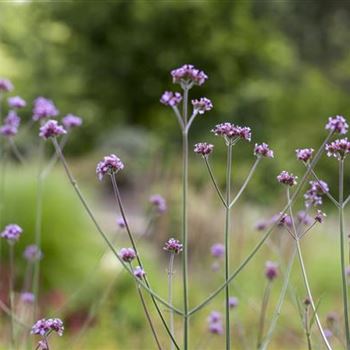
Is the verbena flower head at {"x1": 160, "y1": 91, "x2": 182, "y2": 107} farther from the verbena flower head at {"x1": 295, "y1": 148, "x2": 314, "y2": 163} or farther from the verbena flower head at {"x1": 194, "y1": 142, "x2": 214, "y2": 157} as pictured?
the verbena flower head at {"x1": 295, "y1": 148, "x2": 314, "y2": 163}

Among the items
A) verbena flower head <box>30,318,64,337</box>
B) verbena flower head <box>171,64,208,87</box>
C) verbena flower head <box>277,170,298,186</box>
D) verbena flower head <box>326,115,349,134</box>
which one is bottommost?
verbena flower head <box>30,318,64,337</box>

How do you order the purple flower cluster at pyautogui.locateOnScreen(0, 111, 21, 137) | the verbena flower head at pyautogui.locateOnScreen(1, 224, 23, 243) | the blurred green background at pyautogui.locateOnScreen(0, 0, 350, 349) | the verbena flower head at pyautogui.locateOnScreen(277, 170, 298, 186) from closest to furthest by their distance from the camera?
the verbena flower head at pyautogui.locateOnScreen(277, 170, 298, 186) < the verbena flower head at pyautogui.locateOnScreen(1, 224, 23, 243) < the purple flower cluster at pyautogui.locateOnScreen(0, 111, 21, 137) < the blurred green background at pyautogui.locateOnScreen(0, 0, 350, 349)

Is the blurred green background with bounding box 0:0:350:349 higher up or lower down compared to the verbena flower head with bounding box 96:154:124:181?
higher up

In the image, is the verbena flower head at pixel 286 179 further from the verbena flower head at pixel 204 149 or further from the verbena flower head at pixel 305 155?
the verbena flower head at pixel 204 149

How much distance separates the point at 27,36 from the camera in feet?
63.0

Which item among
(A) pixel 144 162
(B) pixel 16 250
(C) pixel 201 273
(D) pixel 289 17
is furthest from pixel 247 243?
(D) pixel 289 17

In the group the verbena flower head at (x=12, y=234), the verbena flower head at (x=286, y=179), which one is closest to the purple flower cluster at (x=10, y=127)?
the verbena flower head at (x=12, y=234)

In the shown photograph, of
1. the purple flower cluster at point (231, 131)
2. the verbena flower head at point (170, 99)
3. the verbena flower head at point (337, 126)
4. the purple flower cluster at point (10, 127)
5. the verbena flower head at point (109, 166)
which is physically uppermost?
the purple flower cluster at point (10, 127)

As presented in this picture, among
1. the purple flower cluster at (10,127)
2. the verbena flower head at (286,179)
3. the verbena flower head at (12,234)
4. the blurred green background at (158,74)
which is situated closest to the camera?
the verbena flower head at (286,179)

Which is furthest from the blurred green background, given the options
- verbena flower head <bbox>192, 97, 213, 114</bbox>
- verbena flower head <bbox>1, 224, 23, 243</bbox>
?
verbena flower head <bbox>192, 97, 213, 114</bbox>

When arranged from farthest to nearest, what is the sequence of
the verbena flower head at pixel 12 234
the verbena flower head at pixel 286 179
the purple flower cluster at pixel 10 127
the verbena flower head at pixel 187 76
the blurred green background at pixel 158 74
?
the blurred green background at pixel 158 74 < the purple flower cluster at pixel 10 127 < the verbena flower head at pixel 12 234 < the verbena flower head at pixel 286 179 < the verbena flower head at pixel 187 76

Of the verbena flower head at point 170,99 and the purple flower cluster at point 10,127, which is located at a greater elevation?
the purple flower cluster at point 10,127

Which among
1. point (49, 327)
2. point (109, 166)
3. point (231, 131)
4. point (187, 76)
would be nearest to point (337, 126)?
point (231, 131)

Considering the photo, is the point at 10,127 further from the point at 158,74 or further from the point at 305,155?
the point at 158,74
